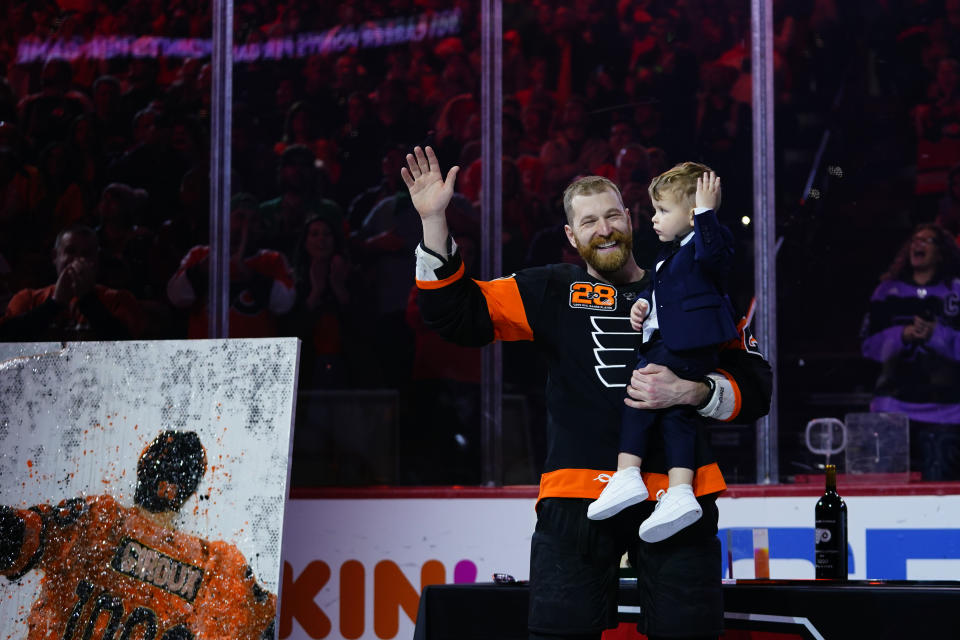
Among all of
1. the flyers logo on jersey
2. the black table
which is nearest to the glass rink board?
the black table

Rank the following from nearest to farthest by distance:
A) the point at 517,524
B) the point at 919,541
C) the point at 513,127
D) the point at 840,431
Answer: the point at 919,541 → the point at 517,524 → the point at 840,431 → the point at 513,127

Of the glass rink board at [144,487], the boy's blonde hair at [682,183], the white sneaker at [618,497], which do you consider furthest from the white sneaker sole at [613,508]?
the glass rink board at [144,487]

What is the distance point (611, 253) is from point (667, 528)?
1.93 feet

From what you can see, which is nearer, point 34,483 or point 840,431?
point 34,483

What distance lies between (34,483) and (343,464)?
4.06ft

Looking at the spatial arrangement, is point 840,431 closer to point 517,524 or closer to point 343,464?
point 517,524

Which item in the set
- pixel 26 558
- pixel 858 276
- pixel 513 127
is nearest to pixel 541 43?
pixel 513 127

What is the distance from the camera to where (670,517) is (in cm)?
187

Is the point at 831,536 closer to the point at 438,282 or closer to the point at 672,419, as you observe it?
the point at 672,419

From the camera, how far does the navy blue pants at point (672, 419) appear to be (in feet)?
6.57

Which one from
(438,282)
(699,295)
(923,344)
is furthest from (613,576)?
(923,344)

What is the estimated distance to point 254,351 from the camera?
9.92ft

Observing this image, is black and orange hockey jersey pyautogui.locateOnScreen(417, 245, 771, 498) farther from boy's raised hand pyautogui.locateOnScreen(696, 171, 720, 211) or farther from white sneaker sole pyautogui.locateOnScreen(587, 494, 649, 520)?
boy's raised hand pyautogui.locateOnScreen(696, 171, 720, 211)

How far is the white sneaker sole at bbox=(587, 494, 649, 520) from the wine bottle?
83cm
